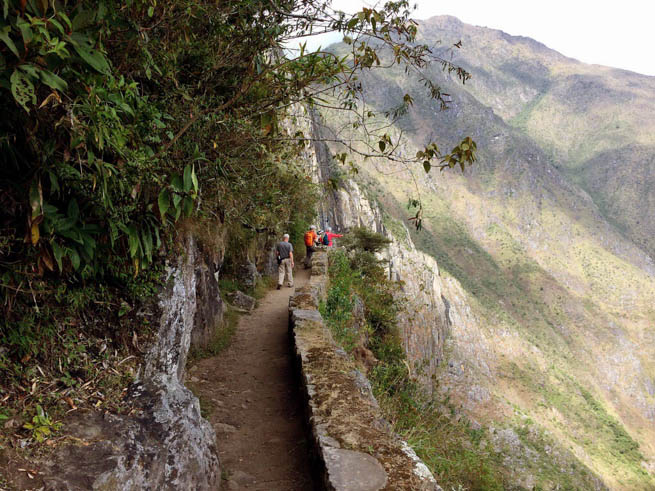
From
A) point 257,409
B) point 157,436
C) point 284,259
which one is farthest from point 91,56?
point 284,259

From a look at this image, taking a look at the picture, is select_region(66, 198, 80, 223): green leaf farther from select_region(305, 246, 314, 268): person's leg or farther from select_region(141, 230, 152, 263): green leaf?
select_region(305, 246, 314, 268): person's leg

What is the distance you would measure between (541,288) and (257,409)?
131m

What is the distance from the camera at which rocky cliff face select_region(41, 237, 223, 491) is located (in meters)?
2.23

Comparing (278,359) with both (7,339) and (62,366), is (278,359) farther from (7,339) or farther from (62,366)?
(7,339)

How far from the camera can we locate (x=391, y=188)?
Result: 11575 centimetres

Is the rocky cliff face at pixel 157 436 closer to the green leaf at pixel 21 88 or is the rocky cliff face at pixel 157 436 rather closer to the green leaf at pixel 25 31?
the green leaf at pixel 21 88

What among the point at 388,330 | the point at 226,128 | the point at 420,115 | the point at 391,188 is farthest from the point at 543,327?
the point at 226,128

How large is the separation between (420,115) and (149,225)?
17519 cm

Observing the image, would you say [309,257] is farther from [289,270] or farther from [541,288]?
[541,288]

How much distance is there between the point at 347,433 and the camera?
11.4 feet

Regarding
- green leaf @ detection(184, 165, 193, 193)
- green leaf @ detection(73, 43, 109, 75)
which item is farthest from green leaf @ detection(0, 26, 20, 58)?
green leaf @ detection(184, 165, 193, 193)

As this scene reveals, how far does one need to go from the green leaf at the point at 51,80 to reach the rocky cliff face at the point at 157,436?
75.7 inches

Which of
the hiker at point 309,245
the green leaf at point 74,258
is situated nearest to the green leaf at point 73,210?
the green leaf at point 74,258

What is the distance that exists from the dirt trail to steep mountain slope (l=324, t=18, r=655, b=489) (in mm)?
21146
